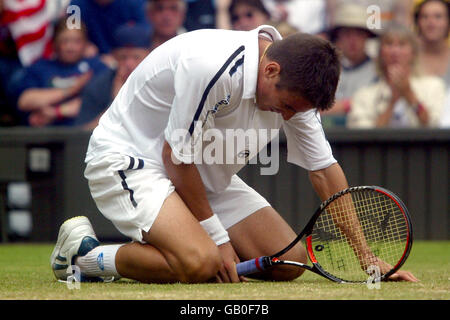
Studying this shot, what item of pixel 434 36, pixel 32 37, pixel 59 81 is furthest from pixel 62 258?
pixel 434 36

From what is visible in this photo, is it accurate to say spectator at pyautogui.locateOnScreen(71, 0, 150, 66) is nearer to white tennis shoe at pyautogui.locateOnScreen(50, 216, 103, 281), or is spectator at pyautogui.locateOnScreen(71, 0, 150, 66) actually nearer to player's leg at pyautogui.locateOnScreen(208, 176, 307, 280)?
player's leg at pyautogui.locateOnScreen(208, 176, 307, 280)

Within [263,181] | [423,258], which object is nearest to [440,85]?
[263,181]

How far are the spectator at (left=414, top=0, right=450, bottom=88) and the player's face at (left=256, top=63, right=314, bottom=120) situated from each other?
445 centimetres

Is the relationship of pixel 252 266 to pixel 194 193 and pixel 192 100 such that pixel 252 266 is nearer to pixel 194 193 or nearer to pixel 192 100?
pixel 194 193

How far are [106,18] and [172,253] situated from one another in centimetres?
471

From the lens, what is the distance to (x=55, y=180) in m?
7.81

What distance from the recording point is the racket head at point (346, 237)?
4.02 m

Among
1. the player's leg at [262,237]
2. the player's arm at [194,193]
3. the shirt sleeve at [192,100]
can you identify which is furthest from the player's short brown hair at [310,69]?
the player's leg at [262,237]

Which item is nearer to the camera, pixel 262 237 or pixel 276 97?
pixel 276 97

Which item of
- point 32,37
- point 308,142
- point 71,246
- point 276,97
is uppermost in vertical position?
point 276,97

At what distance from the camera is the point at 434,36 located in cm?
820

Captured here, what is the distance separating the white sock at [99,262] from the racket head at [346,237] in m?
0.90

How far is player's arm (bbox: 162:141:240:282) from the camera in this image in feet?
13.4

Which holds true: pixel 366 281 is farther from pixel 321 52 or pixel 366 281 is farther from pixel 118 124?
pixel 118 124
